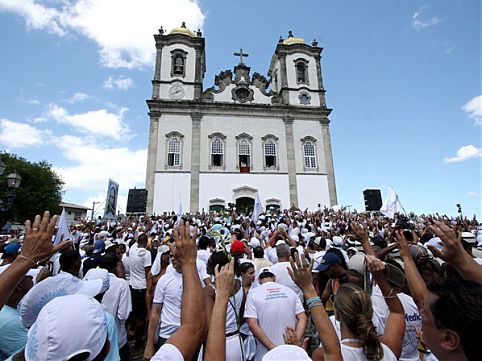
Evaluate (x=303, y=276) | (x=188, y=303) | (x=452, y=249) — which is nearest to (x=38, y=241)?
(x=188, y=303)

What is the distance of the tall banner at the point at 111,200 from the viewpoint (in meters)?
13.0

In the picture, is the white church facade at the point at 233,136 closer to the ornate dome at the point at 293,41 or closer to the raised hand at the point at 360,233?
the ornate dome at the point at 293,41

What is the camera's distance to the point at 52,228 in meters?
1.77

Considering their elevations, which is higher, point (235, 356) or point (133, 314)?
point (235, 356)

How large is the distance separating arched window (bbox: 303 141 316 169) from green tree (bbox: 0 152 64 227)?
29.4 metres

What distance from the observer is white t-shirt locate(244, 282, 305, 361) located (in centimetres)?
267

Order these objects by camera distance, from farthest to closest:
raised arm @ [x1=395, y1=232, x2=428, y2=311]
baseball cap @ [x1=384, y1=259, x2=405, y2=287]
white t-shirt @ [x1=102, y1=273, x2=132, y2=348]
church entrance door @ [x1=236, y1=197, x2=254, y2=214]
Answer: church entrance door @ [x1=236, y1=197, x2=254, y2=214], white t-shirt @ [x1=102, y1=273, x2=132, y2=348], baseball cap @ [x1=384, y1=259, x2=405, y2=287], raised arm @ [x1=395, y1=232, x2=428, y2=311]

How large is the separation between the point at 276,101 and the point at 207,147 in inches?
345

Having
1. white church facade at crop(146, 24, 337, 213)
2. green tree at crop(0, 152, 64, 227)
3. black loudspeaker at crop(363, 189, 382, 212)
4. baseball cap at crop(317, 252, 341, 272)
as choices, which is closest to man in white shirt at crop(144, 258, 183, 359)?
baseball cap at crop(317, 252, 341, 272)

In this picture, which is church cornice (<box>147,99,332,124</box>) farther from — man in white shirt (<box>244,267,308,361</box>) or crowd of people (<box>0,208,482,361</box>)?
man in white shirt (<box>244,267,308,361</box>)

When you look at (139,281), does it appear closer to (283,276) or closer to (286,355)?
(283,276)

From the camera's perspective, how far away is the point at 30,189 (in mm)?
30203

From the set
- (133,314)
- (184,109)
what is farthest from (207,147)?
(133,314)

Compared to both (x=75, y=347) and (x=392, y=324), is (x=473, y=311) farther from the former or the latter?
(x=75, y=347)
